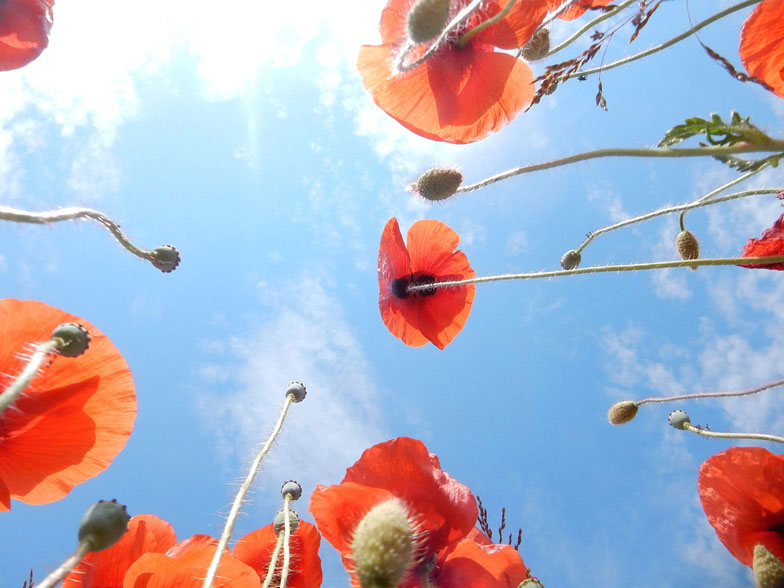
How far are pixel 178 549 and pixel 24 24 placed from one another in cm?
232

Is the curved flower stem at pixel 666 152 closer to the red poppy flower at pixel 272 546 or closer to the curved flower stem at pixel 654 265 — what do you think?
the curved flower stem at pixel 654 265

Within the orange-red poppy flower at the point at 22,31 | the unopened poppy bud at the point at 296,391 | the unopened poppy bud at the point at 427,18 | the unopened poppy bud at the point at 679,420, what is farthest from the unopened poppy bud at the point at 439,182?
the orange-red poppy flower at the point at 22,31

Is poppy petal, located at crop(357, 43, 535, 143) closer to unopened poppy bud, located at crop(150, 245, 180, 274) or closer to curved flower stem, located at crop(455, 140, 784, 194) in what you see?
curved flower stem, located at crop(455, 140, 784, 194)

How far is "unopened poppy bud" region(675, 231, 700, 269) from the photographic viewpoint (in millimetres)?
2598

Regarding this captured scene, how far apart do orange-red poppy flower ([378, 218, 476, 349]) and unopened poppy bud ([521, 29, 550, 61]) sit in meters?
0.96

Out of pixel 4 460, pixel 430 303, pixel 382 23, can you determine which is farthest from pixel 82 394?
pixel 430 303

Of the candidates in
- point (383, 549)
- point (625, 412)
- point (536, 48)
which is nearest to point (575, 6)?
point (536, 48)

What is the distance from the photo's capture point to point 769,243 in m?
1.81

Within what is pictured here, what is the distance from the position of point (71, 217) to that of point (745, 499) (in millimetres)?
2035

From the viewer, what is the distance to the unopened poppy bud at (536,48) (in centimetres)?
219

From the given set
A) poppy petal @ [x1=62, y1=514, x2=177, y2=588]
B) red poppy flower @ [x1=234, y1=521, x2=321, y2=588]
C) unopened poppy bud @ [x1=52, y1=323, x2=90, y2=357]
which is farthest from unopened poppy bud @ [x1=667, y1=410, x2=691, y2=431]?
unopened poppy bud @ [x1=52, y1=323, x2=90, y2=357]

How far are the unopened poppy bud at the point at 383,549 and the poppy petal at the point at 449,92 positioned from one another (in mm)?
1375

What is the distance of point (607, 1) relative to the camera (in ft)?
6.92

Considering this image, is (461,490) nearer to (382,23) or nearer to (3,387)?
(3,387)
